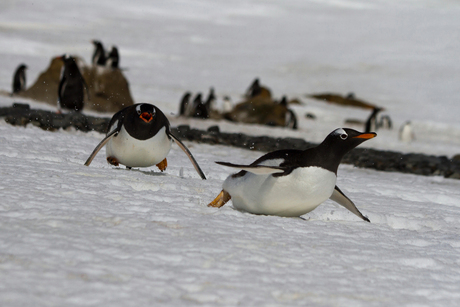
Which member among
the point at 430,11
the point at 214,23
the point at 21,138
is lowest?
the point at 21,138

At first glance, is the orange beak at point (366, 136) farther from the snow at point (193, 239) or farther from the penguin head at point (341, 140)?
the snow at point (193, 239)

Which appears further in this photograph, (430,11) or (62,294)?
(430,11)

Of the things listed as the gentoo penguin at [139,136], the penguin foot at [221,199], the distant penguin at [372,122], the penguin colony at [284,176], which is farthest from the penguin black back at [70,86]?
the distant penguin at [372,122]

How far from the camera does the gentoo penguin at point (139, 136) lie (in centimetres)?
351

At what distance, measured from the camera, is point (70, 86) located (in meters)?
9.84

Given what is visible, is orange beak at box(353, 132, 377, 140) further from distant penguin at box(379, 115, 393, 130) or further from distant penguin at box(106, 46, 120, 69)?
distant penguin at box(379, 115, 393, 130)

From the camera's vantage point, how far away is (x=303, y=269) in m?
1.93

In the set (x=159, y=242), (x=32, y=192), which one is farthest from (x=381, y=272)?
Answer: (x=32, y=192)

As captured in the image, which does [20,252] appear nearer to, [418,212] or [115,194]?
[115,194]

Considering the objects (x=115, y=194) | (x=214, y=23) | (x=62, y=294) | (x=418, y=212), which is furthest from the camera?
(x=214, y=23)

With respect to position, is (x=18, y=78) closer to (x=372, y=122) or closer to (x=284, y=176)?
(x=372, y=122)

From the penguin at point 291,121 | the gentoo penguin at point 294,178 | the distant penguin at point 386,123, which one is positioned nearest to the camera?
the gentoo penguin at point 294,178

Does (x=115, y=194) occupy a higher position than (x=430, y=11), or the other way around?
(x=430, y=11)

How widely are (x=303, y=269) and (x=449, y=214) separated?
2.03 metres
